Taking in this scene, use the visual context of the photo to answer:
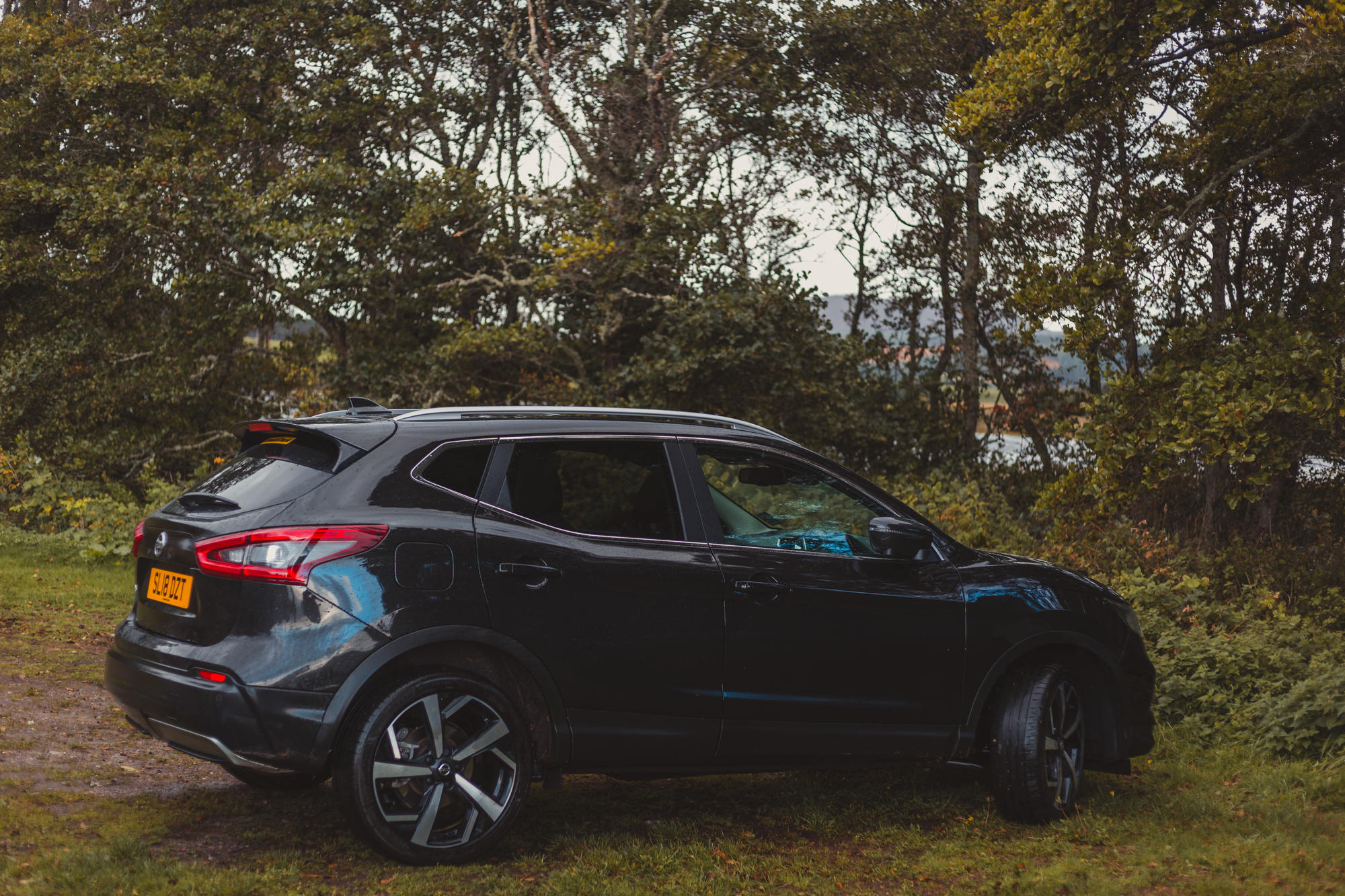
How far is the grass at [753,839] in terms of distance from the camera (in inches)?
168

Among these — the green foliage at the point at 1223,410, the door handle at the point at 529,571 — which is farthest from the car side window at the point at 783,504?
the green foliage at the point at 1223,410

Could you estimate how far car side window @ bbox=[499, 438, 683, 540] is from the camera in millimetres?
4672

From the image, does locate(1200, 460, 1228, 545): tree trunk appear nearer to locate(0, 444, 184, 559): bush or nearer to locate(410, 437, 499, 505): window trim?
locate(410, 437, 499, 505): window trim

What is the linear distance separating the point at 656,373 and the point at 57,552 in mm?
7154

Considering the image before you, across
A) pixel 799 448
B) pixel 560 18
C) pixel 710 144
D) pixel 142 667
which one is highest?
pixel 560 18

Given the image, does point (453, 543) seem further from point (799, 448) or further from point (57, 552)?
point (57, 552)

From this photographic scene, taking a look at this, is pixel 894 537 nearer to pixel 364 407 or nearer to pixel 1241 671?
pixel 364 407

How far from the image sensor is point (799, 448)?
520cm

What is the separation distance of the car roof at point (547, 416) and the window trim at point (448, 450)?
83 mm

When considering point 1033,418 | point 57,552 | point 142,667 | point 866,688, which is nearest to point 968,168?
point 1033,418

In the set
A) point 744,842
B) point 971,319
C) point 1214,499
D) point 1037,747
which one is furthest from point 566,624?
point 971,319

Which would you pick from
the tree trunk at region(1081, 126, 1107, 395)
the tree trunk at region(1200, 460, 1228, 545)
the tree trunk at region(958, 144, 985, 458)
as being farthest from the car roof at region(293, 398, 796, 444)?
the tree trunk at region(958, 144, 985, 458)

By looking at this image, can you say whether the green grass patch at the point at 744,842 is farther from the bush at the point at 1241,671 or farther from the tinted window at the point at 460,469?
the tinted window at the point at 460,469

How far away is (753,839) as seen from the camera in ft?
16.4
